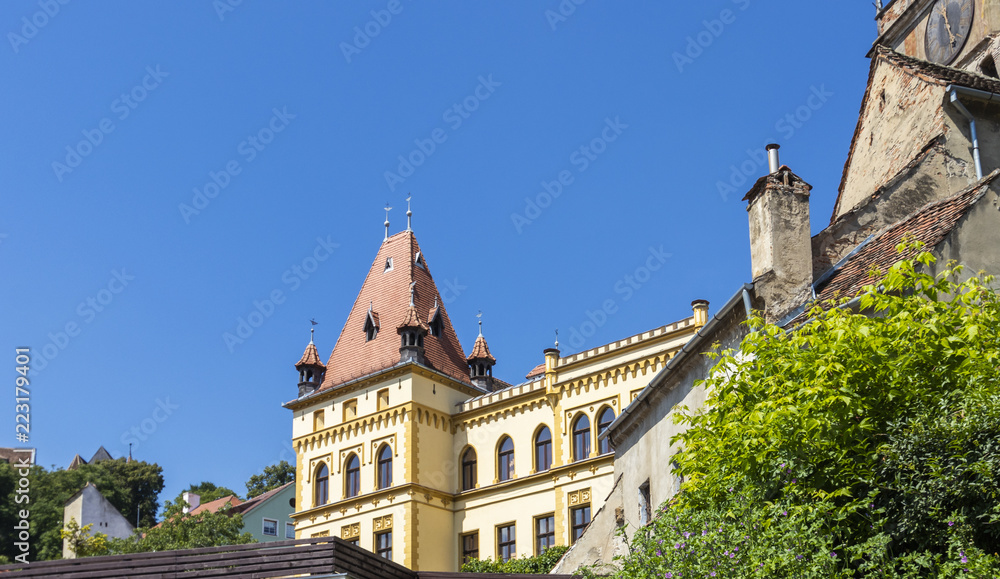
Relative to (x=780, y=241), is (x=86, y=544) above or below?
below

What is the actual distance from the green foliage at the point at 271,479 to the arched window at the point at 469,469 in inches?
1719

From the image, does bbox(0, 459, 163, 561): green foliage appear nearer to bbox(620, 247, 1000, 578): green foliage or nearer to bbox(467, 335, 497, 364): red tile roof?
bbox(467, 335, 497, 364): red tile roof

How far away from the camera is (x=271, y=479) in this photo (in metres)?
91.0

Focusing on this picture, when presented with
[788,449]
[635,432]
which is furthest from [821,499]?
[635,432]

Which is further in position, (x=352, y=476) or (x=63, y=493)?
(x=63, y=493)

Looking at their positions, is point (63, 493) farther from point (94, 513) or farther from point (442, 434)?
point (442, 434)

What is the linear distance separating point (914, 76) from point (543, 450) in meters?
27.3

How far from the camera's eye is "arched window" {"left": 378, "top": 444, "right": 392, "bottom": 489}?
4841cm

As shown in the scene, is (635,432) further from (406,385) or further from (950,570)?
(406,385)

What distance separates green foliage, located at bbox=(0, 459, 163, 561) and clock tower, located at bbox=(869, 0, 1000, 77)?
49.3 meters

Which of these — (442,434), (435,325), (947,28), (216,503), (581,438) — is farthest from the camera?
(216,503)

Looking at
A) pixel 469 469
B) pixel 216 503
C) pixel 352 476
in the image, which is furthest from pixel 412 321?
pixel 216 503

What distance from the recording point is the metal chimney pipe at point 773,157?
1938 centimetres

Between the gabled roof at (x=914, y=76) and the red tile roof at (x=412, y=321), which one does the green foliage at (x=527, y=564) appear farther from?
the gabled roof at (x=914, y=76)
